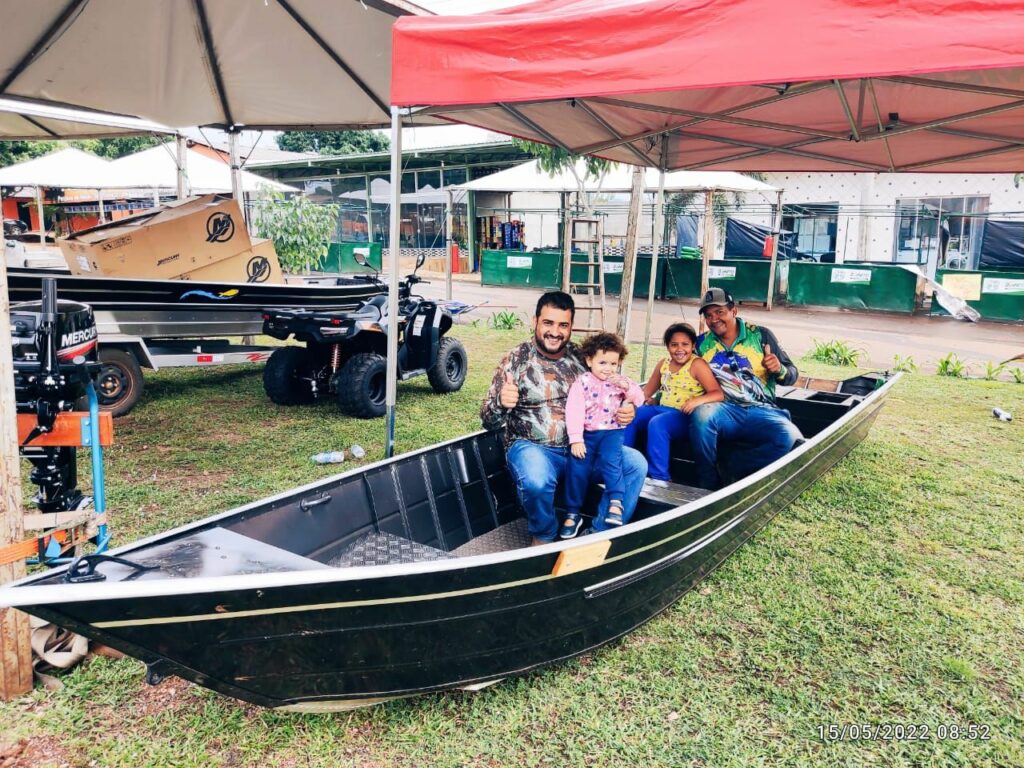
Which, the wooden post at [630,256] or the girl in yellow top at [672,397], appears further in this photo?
the wooden post at [630,256]

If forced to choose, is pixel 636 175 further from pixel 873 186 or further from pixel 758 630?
pixel 873 186

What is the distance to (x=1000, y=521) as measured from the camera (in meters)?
4.51

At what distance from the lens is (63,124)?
9.58 m

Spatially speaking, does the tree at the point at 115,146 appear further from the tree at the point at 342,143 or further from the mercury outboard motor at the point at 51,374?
the mercury outboard motor at the point at 51,374

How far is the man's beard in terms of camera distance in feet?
11.7

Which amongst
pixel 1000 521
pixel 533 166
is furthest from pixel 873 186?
pixel 1000 521

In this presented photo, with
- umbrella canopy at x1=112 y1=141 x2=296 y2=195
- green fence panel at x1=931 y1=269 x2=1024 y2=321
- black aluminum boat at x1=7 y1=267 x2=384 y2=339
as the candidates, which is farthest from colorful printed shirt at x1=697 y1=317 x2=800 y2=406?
green fence panel at x1=931 y1=269 x2=1024 y2=321

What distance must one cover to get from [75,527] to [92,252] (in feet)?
14.3

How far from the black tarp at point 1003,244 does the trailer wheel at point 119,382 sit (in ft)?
46.0

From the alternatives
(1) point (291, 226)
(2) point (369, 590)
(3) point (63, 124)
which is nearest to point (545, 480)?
(2) point (369, 590)

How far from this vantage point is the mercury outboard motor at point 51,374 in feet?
8.48

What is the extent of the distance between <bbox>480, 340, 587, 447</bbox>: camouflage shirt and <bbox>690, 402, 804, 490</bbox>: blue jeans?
1.02m

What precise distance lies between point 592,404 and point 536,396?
0.29m

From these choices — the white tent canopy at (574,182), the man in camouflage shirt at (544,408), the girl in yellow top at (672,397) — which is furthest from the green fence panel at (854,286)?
the man in camouflage shirt at (544,408)
